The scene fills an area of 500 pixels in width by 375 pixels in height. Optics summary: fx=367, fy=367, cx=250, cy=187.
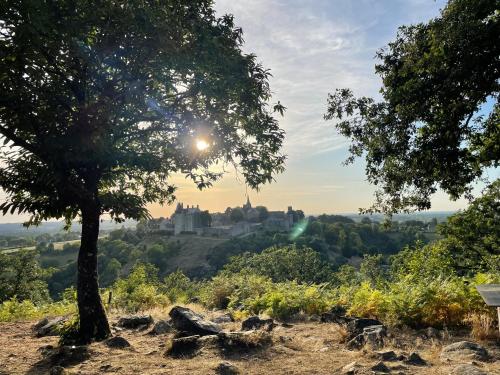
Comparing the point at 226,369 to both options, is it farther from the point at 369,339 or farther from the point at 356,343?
the point at 369,339

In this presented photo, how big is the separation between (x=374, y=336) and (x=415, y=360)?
127 centimetres

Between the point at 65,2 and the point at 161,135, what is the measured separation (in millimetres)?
4545

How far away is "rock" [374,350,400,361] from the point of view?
680cm

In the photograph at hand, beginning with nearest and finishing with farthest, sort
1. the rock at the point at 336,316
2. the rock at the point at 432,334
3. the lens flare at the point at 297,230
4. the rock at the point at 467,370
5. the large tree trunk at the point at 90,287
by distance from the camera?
the rock at the point at 467,370 < the rock at the point at 432,334 < the large tree trunk at the point at 90,287 < the rock at the point at 336,316 < the lens flare at the point at 297,230

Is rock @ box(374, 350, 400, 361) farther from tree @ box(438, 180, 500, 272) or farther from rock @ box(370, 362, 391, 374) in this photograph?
tree @ box(438, 180, 500, 272)

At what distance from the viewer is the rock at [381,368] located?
240 inches

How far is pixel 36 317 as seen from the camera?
47.2ft

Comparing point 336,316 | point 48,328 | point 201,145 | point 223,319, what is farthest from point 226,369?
point 48,328

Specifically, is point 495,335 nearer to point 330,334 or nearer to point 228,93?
point 330,334

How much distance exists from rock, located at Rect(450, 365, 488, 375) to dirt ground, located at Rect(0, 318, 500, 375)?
179 mm

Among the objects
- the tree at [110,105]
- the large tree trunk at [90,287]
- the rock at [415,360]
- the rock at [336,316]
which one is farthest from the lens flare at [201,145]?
the rock at [415,360]

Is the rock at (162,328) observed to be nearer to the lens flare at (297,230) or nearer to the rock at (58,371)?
the rock at (58,371)

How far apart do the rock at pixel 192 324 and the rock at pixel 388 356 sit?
3.76 metres

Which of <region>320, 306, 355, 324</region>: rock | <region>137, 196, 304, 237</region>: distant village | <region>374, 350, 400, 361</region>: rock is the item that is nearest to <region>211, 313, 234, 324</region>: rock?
<region>320, 306, 355, 324</region>: rock
